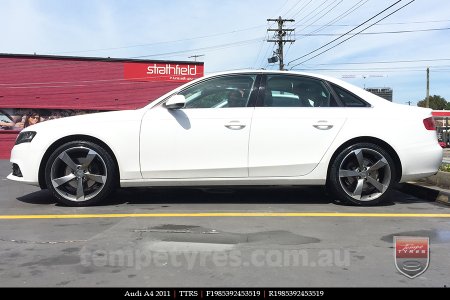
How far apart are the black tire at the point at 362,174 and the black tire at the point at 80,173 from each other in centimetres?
262

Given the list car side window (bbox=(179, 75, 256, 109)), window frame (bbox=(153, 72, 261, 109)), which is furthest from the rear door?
car side window (bbox=(179, 75, 256, 109))

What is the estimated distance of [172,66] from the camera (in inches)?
1085

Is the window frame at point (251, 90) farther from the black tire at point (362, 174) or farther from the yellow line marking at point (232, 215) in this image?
the yellow line marking at point (232, 215)

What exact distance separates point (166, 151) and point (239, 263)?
2.26 meters

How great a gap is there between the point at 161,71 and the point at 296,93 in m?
22.4

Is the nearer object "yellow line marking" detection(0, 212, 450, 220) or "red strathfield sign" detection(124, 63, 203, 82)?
"yellow line marking" detection(0, 212, 450, 220)

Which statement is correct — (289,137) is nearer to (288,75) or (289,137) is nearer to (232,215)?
(288,75)

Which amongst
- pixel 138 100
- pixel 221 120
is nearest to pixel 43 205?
pixel 221 120

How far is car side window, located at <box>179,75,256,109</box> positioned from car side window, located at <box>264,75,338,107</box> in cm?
26

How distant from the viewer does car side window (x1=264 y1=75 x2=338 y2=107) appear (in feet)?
18.6

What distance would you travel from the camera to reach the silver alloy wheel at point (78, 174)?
545 centimetres

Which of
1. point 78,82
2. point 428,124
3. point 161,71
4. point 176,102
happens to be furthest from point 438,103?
point 176,102

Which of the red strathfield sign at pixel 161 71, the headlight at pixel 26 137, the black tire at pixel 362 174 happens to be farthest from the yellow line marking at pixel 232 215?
the red strathfield sign at pixel 161 71

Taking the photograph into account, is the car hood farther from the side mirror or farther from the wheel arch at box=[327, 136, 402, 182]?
the wheel arch at box=[327, 136, 402, 182]
